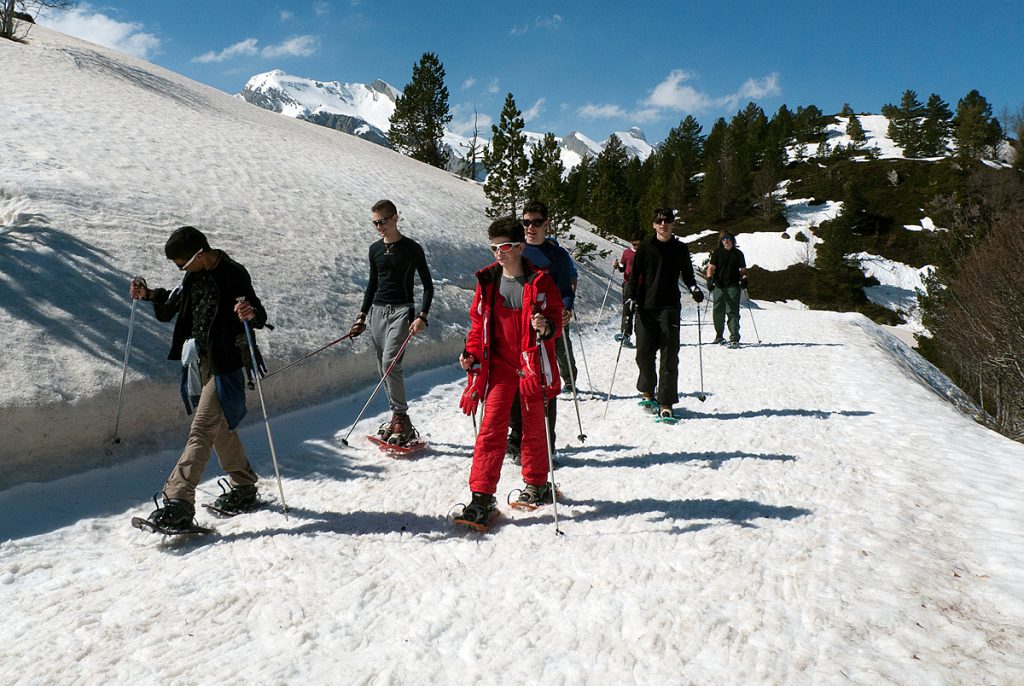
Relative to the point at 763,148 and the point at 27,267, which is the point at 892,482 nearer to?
the point at 27,267

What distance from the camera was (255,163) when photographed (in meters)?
15.9

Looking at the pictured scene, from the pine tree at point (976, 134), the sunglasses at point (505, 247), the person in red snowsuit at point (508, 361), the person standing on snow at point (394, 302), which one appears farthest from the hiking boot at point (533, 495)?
the pine tree at point (976, 134)

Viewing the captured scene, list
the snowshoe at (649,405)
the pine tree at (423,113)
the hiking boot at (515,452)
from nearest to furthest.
Result: the hiking boot at (515,452) < the snowshoe at (649,405) < the pine tree at (423,113)

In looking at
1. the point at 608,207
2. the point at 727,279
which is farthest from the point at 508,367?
the point at 608,207

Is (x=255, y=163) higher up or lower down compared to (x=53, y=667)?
higher up

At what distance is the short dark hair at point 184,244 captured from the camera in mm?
4094

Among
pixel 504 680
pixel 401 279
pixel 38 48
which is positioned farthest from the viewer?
pixel 38 48

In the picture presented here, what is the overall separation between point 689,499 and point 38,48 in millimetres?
27824

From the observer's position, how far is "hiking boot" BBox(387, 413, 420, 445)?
6285 millimetres

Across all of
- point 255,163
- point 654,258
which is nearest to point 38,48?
point 255,163

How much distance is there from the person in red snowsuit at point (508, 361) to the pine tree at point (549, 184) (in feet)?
69.0

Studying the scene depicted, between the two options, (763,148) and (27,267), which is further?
(763,148)

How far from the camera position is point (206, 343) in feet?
14.1

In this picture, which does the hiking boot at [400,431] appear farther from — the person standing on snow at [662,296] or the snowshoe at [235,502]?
the person standing on snow at [662,296]
